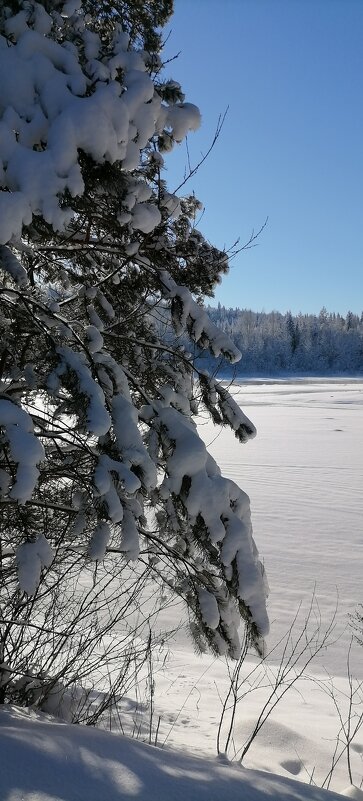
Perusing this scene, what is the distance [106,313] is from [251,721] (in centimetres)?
329

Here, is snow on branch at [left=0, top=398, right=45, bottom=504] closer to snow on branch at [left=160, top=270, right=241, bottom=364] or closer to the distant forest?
snow on branch at [left=160, top=270, right=241, bottom=364]

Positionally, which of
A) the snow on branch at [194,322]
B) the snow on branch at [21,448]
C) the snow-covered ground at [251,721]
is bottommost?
the snow-covered ground at [251,721]

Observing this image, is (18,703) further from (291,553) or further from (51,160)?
(291,553)

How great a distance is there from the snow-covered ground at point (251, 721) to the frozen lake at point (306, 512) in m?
0.03

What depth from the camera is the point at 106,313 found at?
3.58 meters

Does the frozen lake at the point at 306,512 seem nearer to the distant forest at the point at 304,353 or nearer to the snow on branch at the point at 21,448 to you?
the snow on branch at the point at 21,448

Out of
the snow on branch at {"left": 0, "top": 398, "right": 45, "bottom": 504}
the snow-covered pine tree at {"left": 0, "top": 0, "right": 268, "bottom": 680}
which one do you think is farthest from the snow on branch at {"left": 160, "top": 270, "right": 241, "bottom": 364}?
the snow on branch at {"left": 0, "top": 398, "right": 45, "bottom": 504}

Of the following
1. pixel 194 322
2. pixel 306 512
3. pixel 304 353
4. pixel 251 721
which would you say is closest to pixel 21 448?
pixel 194 322

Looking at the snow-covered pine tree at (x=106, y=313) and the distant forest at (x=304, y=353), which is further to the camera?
the distant forest at (x=304, y=353)

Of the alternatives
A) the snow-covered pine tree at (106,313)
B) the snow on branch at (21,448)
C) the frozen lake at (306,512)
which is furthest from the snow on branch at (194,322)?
the snow on branch at (21,448)

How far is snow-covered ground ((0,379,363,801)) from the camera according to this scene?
2146mm

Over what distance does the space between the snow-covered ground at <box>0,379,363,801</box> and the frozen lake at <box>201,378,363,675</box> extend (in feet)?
0.09

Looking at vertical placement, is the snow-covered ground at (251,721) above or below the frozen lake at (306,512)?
below

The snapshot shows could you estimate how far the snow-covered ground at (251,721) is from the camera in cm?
215
